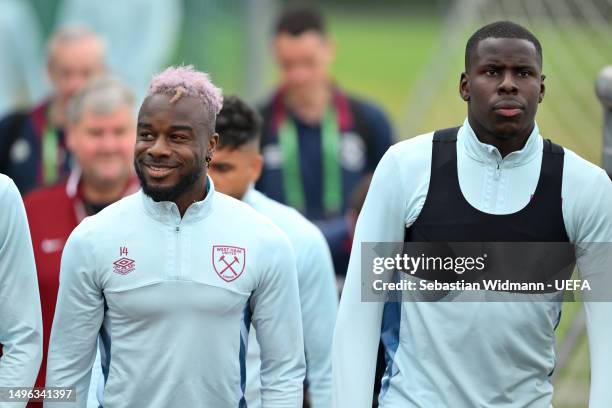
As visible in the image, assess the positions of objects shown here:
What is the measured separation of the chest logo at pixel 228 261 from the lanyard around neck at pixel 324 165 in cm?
453

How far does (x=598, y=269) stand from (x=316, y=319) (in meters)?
1.35

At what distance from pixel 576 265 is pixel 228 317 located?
1087 mm

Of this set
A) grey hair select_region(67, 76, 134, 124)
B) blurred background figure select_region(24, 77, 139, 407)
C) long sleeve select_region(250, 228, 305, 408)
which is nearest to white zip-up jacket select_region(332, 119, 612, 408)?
long sleeve select_region(250, 228, 305, 408)

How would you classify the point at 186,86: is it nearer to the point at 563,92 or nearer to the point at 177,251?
the point at 177,251

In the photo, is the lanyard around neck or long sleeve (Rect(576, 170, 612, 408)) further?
the lanyard around neck

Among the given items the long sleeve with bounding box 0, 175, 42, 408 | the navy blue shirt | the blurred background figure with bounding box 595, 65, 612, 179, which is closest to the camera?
the long sleeve with bounding box 0, 175, 42, 408

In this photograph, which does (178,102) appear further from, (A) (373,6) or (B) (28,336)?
(A) (373,6)

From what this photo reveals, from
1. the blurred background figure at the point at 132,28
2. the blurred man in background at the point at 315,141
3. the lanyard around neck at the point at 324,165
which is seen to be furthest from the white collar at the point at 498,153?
the blurred background figure at the point at 132,28

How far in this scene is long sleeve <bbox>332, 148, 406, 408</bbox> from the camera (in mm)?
4637

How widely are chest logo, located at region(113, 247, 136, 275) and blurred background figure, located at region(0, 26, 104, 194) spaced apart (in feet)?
14.5

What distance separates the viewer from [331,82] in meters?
9.78

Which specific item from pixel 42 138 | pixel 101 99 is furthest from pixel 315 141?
pixel 101 99

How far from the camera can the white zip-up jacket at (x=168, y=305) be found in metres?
4.55

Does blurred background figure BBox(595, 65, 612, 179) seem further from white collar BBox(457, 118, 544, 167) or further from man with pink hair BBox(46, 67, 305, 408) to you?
man with pink hair BBox(46, 67, 305, 408)
